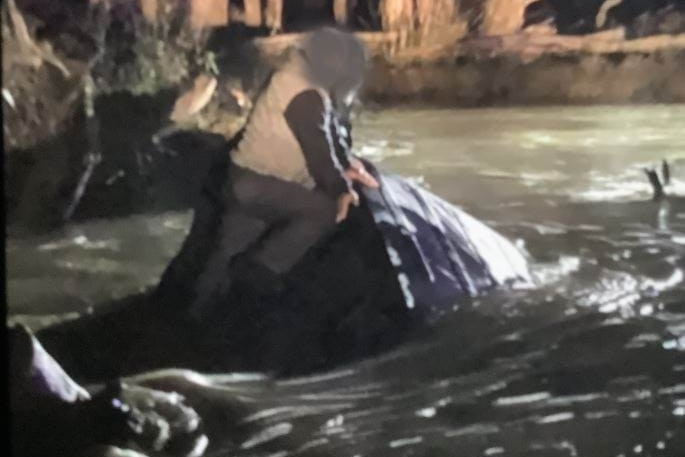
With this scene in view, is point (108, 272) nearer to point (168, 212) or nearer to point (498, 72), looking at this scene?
point (168, 212)

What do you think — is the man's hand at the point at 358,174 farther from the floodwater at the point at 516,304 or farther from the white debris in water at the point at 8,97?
the white debris in water at the point at 8,97

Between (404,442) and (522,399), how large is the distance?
0.19 meters

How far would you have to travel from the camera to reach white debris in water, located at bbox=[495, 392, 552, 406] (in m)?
1.37

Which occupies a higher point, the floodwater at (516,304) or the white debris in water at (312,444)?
the floodwater at (516,304)

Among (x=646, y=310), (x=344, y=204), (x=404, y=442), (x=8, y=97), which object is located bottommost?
(x=404, y=442)

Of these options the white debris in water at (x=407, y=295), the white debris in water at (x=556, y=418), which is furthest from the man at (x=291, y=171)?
the white debris in water at (x=556, y=418)

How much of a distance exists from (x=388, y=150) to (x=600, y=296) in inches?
15.4

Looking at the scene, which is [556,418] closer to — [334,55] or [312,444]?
[312,444]

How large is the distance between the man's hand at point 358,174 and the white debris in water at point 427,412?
339mm

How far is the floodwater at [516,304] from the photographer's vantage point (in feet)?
4.40

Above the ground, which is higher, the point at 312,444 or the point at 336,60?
the point at 336,60

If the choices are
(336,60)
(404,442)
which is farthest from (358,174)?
(404,442)

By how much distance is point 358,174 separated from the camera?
4.54ft

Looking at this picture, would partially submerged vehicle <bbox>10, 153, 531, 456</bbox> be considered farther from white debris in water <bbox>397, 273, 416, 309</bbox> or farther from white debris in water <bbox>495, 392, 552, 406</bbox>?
white debris in water <bbox>495, 392, 552, 406</bbox>
